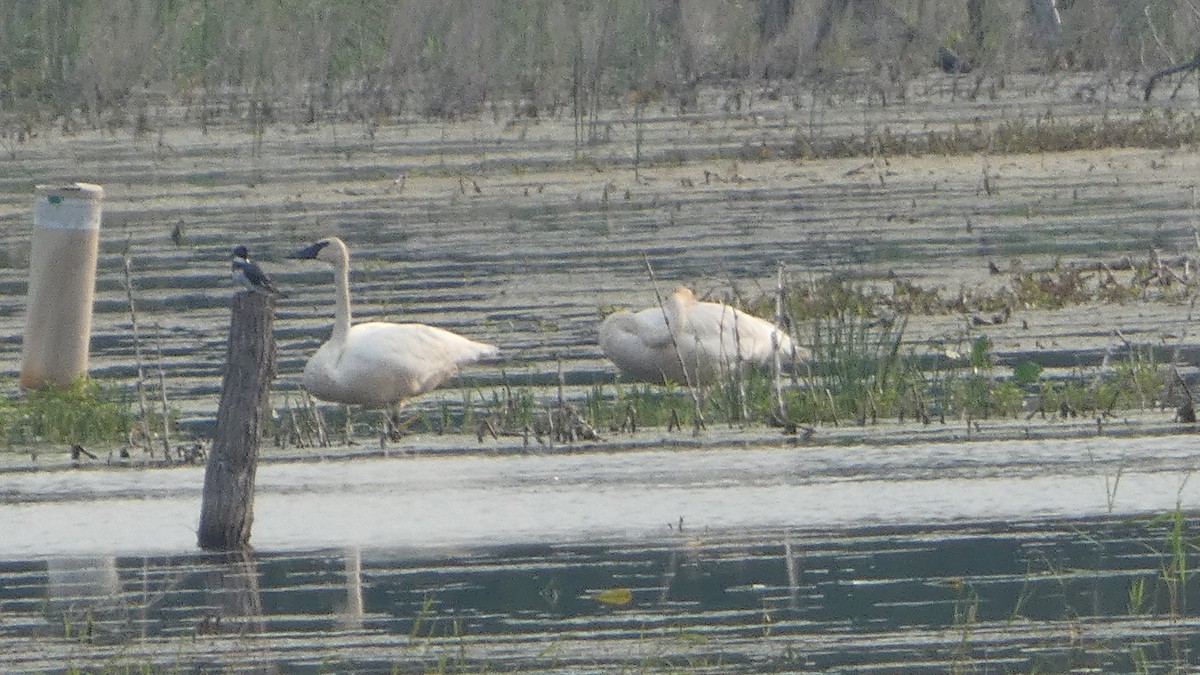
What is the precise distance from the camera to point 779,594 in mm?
7520

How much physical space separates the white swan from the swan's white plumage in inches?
34.0

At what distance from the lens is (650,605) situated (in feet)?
24.2

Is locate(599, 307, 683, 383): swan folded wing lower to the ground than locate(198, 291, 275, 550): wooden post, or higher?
lower

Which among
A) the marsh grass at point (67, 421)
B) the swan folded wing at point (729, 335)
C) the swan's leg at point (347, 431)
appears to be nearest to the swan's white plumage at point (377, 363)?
the swan's leg at point (347, 431)

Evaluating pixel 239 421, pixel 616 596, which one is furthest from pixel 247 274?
pixel 616 596

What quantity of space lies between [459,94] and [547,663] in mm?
30054

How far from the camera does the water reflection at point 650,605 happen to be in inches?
266

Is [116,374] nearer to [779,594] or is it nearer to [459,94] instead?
[779,594]

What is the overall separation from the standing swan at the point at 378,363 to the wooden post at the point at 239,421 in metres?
3.32

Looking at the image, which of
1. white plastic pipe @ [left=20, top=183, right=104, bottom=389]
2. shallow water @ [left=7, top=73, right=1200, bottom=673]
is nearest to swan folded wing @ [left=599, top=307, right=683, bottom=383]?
shallow water @ [left=7, top=73, right=1200, bottom=673]

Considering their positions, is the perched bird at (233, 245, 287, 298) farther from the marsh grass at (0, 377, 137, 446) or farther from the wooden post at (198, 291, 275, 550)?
the wooden post at (198, 291, 275, 550)

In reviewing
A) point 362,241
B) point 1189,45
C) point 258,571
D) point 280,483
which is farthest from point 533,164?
point 258,571

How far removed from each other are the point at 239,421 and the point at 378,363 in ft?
12.8

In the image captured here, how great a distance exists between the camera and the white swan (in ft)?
41.2
